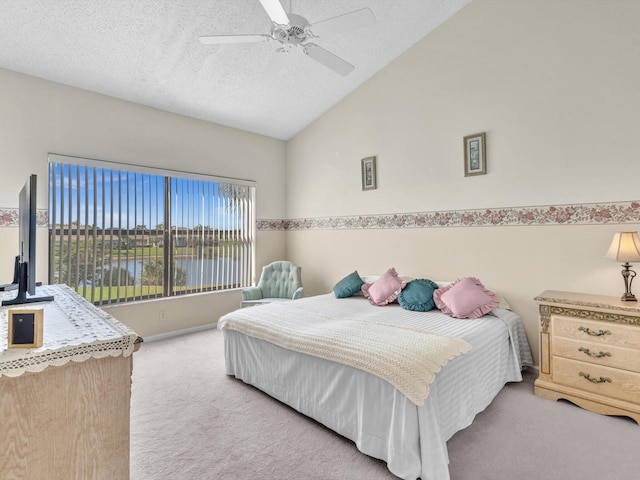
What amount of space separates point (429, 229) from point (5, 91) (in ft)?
14.4

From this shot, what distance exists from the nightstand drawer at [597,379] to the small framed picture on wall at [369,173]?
2.62 meters

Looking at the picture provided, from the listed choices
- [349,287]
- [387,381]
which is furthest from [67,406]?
[349,287]

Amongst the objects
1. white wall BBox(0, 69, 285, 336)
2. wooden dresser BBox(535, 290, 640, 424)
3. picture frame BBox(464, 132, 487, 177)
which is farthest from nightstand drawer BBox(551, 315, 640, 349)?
white wall BBox(0, 69, 285, 336)

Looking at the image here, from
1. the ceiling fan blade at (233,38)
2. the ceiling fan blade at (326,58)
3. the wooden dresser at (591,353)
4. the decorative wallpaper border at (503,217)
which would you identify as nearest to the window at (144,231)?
the decorative wallpaper border at (503,217)

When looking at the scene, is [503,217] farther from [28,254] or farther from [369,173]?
[28,254]

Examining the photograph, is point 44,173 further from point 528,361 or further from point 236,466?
point 528,361

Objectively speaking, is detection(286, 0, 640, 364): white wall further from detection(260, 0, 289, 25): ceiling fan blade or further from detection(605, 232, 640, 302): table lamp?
detection(260, 0, 289, 25): ceiling fan blade

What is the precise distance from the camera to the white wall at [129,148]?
319 centimetres

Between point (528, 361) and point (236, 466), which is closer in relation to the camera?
point (236, 466)

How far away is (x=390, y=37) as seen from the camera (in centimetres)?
358

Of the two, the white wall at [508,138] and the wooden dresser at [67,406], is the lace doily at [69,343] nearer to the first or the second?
the wooden dresser at [67,406]

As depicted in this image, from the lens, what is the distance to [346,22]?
2.24m

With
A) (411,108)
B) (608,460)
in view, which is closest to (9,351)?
(608,460)

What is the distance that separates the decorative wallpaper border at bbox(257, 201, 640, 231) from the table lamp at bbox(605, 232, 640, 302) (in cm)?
28
